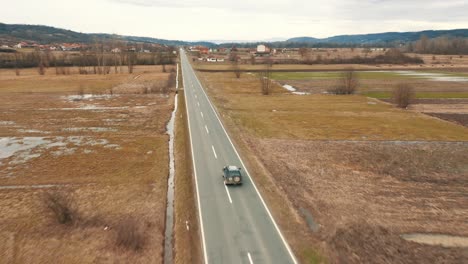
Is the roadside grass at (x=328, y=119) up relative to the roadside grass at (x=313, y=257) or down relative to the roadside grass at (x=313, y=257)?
up

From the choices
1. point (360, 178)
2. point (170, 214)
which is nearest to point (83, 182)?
point (170, 214)

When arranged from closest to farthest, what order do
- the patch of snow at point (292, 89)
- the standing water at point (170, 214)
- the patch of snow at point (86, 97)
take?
the standing water at point (170, 214) → the patch of snow at point (86, 97) → the patch of snow at point (292, 89)

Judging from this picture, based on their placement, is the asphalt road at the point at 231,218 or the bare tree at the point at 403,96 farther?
the bare tree at the point at 403,96

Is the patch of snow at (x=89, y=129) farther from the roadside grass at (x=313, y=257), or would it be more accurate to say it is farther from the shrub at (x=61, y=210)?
the roadside grass at (x=313, y=257)

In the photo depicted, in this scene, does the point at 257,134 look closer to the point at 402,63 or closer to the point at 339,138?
the point at 339,138

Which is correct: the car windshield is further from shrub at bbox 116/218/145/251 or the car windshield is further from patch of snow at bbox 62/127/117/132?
patch of snow at bbox 62/127/117/132

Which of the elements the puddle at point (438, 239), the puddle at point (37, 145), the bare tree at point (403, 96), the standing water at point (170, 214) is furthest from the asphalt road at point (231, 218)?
the bare tree at point (403, 96)

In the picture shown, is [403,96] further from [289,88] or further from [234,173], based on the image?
[234,173]

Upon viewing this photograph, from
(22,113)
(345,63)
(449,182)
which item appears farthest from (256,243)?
(345,63)
